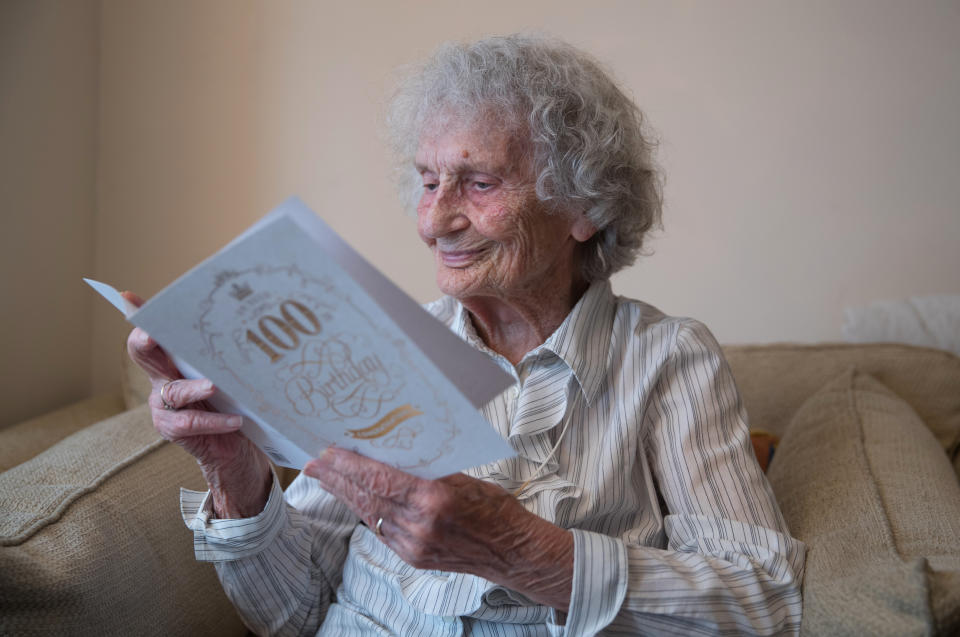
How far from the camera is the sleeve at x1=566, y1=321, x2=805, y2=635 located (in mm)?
930

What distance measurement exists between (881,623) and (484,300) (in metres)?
0.70

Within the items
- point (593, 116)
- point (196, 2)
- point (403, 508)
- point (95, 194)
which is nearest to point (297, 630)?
point (403, 508)

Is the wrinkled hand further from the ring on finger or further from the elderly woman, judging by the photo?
the ring on finger

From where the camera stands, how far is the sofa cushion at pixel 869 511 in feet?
2.68

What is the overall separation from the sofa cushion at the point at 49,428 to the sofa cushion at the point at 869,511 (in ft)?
4.88

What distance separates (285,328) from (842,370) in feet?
4.51

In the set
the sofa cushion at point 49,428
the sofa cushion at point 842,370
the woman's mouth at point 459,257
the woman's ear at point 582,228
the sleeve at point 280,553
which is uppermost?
the woman's ear at point 582,228

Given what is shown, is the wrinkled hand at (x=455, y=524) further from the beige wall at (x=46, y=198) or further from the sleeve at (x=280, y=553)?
the beige wall at (x=46, y=198)

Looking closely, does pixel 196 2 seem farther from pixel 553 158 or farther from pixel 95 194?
pixel 553 158

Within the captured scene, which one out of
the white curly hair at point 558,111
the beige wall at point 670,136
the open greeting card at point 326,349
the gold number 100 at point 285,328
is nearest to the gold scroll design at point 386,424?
the open greeting card at point 326,349

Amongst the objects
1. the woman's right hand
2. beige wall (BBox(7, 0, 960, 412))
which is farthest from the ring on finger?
beige wall (BBox(7, 0, 960, 412))

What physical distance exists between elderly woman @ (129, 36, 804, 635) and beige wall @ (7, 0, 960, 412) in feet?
2.66

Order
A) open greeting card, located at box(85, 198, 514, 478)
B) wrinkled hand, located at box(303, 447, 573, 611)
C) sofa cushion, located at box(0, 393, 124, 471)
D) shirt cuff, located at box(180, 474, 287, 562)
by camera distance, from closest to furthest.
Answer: open greeting card, located at box(85, 198, 514, 478) < wrinkled hand, located at box(303, 447, 573, 611) < shirt cuff, located at box(180, 474, 287, 562) < sofa cushion, located at box(0, 393, 124, 471)

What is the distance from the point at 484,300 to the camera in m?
1.25
